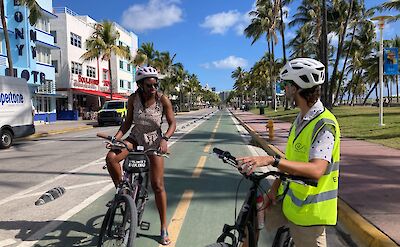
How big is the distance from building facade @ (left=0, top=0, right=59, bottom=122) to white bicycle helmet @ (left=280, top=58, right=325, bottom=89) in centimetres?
3241

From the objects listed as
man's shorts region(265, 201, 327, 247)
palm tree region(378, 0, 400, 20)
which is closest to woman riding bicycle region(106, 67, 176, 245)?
man's shorts region(265, 201, 327, 247)

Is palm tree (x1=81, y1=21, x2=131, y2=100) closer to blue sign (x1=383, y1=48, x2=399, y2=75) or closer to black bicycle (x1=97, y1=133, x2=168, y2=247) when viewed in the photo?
blue sign (x1=383, y1=48, x2=399, y2=75)

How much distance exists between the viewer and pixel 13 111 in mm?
16562

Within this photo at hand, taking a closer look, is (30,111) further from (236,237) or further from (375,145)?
(236,237)

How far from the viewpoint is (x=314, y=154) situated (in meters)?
2.45

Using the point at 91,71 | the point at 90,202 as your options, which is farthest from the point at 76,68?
the point at 90,202

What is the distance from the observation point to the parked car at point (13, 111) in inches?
631

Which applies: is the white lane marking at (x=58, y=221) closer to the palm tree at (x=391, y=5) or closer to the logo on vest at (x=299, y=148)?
the logo on vest at (x=299, y=148)

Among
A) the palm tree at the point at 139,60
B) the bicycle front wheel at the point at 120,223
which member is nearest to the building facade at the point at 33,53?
the palm tree at the point at 139,60

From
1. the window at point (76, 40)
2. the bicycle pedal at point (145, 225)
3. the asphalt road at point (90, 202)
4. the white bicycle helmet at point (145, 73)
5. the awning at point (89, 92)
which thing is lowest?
the asphalt road at point (90, 202)

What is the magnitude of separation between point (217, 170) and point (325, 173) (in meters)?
7.39

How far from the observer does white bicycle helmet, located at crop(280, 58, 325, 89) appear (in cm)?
258

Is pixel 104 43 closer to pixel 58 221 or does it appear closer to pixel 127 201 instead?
pixel 58 221

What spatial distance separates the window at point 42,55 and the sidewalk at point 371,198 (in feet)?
109
